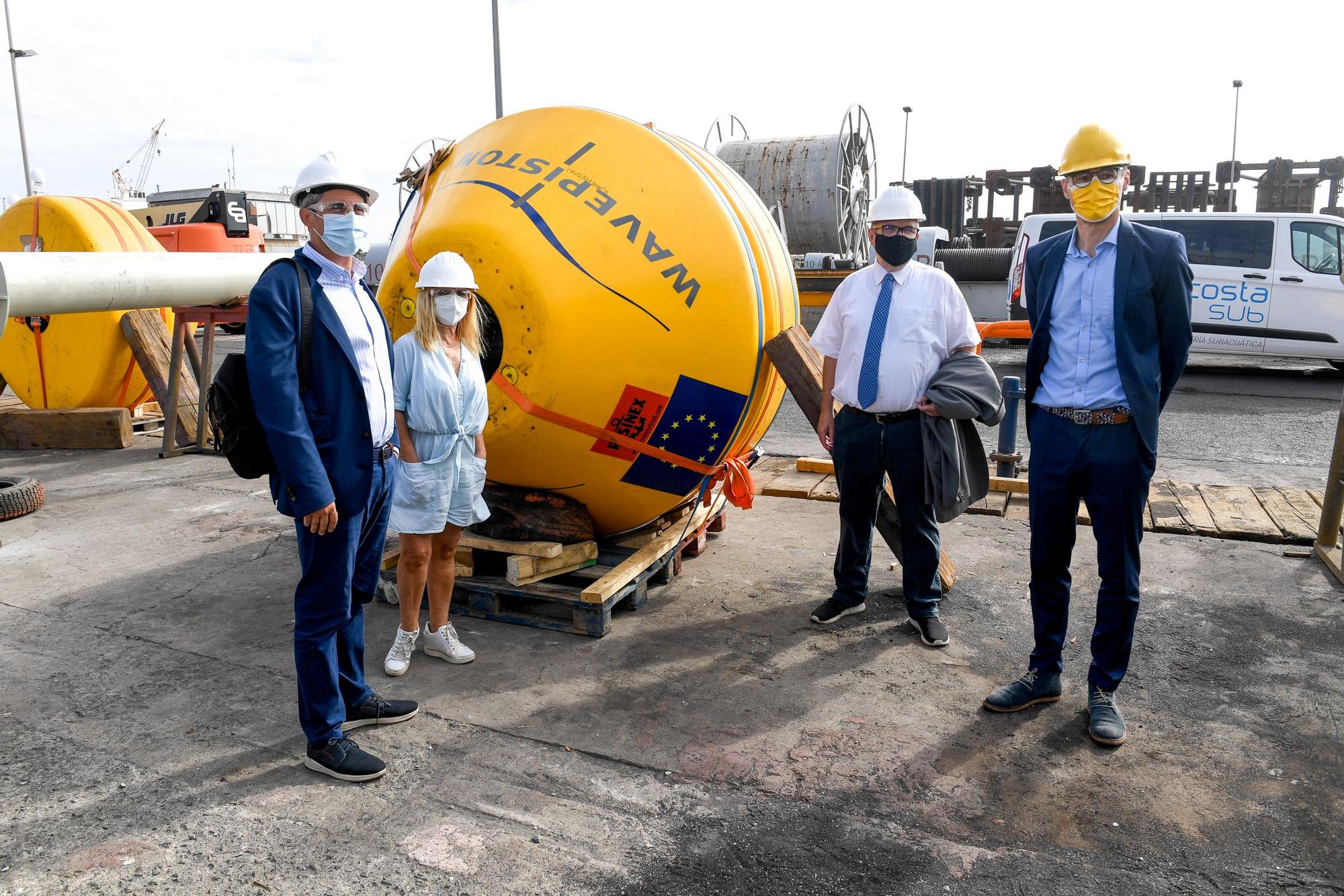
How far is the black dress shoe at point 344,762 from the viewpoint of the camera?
3287mm

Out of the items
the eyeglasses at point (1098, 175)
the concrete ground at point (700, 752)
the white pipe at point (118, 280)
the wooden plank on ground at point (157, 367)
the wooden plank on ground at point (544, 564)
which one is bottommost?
the concrete ground at point (700, 752)

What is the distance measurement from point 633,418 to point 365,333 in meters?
1.44

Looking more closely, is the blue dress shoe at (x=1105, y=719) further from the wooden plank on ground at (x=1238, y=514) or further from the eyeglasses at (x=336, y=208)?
the eyeglasses at (x=336, y=208)

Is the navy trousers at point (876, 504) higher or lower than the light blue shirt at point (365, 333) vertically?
lower

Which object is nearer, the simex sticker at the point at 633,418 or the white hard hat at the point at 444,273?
the white hard hat at the point at 444,273

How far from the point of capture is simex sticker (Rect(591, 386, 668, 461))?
14.4 feet

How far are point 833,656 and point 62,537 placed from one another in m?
5.09

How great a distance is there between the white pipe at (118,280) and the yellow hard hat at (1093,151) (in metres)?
5.22

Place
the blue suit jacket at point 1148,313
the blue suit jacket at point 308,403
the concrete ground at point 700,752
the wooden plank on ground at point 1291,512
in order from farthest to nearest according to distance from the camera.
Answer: the wooden plank on ground at point 1291,512 < the blue suit jacket at point 1148,313 < the blue suit jacket at point 308,403 < the concrete ground at point 700,752

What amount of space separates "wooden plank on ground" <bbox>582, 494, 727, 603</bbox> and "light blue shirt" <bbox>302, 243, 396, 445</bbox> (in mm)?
1382

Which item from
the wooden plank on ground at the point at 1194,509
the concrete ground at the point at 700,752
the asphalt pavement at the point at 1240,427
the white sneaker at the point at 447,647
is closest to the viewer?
the concrete ground at the point at 700,752

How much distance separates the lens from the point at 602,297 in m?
4.27

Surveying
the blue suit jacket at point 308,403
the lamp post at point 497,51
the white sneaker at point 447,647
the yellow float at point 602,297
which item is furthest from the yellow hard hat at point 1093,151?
the lamp post at point 497,51

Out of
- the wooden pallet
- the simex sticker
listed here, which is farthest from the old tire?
the simex sticker
